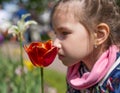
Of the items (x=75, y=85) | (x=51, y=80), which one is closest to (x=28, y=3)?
(x=51, y=80)

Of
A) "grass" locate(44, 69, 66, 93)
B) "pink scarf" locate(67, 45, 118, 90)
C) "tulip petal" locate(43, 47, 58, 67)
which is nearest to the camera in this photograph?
"tulip petal" locate(43, 47, 58, 67)

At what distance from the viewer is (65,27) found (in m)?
2.46

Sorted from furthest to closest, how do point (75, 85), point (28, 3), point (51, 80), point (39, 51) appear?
point (28, 3) → point (51, 80) → point (75, 85) → point (39, 51)

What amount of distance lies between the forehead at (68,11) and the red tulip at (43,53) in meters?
0.12

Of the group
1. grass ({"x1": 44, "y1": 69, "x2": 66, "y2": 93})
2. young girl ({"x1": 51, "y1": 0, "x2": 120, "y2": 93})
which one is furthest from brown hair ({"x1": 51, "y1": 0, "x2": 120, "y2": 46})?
grass ({"x1": 44, "y1": 69, "x2": 66, "y2": 93})

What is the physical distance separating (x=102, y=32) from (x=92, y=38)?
2.0 inches

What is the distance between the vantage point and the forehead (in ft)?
8.12

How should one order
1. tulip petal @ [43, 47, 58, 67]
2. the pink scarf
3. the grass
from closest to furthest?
tulip petal @ [43, 47, 58, 67]
the pink scarf
the grass

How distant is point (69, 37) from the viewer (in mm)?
2475

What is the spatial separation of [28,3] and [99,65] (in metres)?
13.3

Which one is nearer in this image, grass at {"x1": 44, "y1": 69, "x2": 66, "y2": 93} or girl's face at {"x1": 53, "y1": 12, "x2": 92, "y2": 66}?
girl's face at {"x1": 53, "y1": 12, "x2": 92, "y2": 66}

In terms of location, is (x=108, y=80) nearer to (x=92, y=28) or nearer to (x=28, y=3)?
(x=92, y=28)

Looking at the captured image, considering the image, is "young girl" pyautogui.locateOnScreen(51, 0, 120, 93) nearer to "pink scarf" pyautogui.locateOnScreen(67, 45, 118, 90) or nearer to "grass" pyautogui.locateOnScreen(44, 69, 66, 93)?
"pink scarf" pyautogui.locateOnScreen(67, 45, 118, 90)

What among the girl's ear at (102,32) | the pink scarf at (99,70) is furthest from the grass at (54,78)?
the girl's ear at (102,32)
